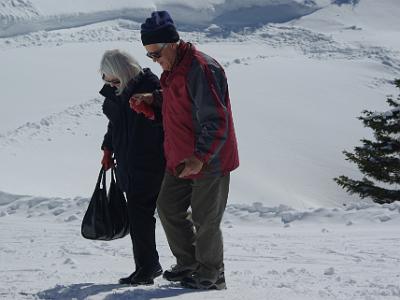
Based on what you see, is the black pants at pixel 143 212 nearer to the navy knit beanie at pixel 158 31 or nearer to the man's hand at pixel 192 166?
the man's hand at pixel 192 166

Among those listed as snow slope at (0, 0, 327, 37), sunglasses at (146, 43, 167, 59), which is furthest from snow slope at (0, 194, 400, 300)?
snow slope at (0, 0, 327, 37)

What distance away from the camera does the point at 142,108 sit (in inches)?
150

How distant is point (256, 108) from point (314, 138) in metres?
2.34

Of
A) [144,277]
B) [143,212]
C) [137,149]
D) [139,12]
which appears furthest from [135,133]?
[139,12]

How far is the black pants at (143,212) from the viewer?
3.98 meters

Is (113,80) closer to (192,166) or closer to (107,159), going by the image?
(107,159)

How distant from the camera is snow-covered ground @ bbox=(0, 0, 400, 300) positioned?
4566 mm

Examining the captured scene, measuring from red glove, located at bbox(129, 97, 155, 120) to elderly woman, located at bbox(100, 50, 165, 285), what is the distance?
0.02 m

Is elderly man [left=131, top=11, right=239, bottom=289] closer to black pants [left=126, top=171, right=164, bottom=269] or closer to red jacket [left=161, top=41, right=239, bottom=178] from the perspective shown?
red jacket [left=161, top=41, right=239, bottom=178]

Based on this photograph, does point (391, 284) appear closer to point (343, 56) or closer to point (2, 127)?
point (2, 127)

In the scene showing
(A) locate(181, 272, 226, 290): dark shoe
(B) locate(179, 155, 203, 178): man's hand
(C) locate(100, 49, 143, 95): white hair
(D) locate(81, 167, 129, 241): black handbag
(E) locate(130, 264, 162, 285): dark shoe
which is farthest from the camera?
(D) locate(81, 167, 129, 241): black handbag

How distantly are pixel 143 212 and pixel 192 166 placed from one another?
0.71 m

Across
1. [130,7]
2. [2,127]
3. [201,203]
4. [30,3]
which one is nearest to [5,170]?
[2,127]

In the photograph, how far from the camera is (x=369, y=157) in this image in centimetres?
1420
